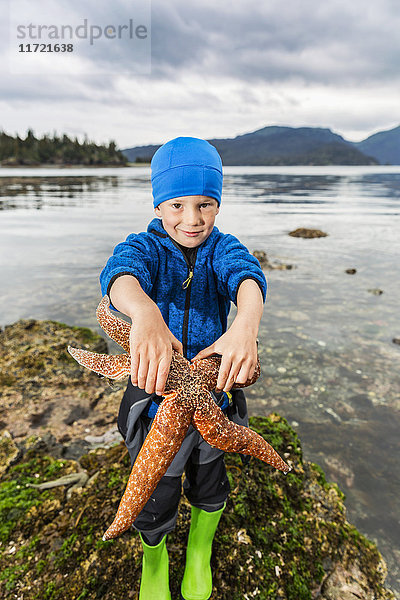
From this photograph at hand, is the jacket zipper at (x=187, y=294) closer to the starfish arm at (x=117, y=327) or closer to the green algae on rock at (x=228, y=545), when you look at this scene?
the starfish arm at (x=117, y=327)

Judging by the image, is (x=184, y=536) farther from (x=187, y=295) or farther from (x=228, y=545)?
(x=187, y=295)

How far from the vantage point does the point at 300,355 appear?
721cm

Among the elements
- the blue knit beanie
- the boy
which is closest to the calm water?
the boy

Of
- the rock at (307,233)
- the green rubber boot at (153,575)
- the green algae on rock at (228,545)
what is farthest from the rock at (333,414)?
the rock at (307,233)

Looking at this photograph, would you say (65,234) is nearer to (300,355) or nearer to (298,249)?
(298,249)

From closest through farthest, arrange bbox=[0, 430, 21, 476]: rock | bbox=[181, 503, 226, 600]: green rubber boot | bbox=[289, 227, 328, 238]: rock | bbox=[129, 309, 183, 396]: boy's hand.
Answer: bbox=[129, 309, 183, 396]: boy's hand → bbox=[181, 503, 226, 600]: green rubber boot → bbox=[0, 430, 21, 476]: rock → bbox=[289, 227, 328, 238]: rock

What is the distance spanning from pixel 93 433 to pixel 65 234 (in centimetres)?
1674

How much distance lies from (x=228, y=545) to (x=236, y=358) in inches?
84.4

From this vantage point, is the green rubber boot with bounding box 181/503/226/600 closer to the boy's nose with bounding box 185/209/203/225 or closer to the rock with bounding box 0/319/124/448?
the boy's nose with bounding box 185/209/203/225

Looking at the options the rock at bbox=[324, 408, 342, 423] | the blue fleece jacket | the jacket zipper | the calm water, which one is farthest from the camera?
the rock at bbox=[324, 408, 342, 423]

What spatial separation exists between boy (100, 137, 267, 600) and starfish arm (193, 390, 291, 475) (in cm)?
26

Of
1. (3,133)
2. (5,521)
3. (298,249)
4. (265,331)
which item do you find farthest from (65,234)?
(3,133)

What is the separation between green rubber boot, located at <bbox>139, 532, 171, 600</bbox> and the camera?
234cm

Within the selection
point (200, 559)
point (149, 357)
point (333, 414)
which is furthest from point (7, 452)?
point (333, 414)
